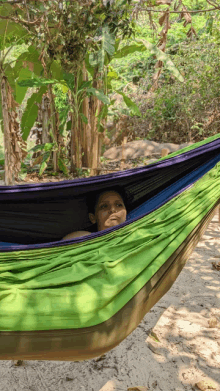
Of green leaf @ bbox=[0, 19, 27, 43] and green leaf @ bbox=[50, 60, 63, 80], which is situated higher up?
green leaf @ bbox=[0, 19, 27, 43]

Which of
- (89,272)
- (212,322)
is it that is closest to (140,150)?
(212,322)

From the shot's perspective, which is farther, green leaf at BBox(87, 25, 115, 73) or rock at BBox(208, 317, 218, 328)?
green leaf at BBox(87, 25, 115, 73)

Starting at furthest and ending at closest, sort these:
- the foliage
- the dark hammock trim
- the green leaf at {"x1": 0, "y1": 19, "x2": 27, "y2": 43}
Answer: the foliage, the green leaf at {"x1": 0, "y1": 19, "x2": 27, "y2": 43}, the dark hammock trim

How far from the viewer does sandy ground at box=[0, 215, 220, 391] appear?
4.47 ft

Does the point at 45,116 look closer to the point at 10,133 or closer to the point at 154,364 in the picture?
the point at 10,133

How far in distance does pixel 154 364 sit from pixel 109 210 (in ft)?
2.53

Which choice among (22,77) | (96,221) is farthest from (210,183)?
(22,77)

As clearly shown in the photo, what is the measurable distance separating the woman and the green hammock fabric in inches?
14.7

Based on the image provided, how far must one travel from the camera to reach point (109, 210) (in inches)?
75.1

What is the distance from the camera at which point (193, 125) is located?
6.70m

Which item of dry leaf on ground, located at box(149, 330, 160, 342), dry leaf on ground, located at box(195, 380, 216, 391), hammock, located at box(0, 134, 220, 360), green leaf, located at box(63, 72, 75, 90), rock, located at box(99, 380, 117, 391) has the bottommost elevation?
rock, located at box(99, 380, 117, 391)

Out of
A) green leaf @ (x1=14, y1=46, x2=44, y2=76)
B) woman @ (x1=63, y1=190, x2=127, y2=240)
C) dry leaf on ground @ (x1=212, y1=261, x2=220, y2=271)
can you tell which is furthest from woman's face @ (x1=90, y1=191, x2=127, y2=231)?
green leaf @ (x1=14, y1=46, x2=44, y2=76)

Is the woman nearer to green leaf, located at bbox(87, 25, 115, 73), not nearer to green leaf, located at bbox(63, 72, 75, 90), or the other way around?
green leaf, located at bbox(87, 25, 115, 73)

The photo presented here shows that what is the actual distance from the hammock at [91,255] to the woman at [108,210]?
0.07 metres
